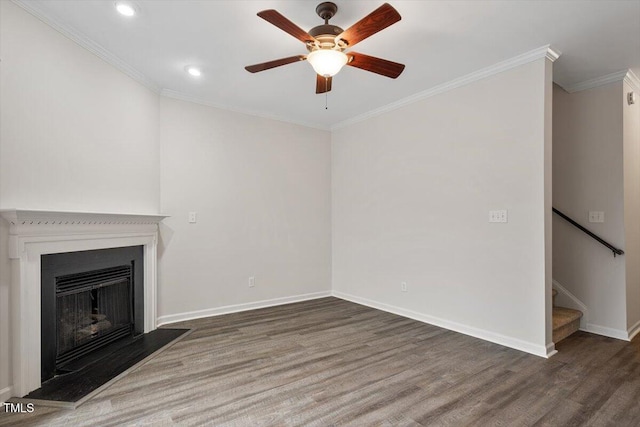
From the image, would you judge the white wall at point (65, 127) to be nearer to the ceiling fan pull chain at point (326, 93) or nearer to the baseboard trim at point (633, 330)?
the ceiling fan pull chain at point (326, 93)

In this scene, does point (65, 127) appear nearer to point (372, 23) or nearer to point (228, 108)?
point (228, 108)

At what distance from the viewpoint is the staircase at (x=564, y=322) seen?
3.22 m

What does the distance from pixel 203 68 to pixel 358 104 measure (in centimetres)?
192

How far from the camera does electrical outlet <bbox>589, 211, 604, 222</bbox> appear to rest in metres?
3.49

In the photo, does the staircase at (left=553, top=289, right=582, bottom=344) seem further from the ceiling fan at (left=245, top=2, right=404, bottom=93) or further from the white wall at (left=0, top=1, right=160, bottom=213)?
the white wall at (left=0, top=1, right=160, bottom=213)

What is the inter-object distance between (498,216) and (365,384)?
6.55ft

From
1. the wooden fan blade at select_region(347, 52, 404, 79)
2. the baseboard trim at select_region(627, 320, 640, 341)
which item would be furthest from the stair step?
the wooden fan blade at select_region(347, 52, 404, 79)

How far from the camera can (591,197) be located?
3564 millimetres

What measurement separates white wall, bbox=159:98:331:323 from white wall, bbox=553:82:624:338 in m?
2.98

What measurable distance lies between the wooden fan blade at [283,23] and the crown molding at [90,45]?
1.73 metres

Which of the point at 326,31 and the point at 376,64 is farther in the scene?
the point at 376,64

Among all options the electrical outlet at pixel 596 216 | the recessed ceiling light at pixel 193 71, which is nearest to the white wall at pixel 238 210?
the recessed ceiling light at pixel 193 71

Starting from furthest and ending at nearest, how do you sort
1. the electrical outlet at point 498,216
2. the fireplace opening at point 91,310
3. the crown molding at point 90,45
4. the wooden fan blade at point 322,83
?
the electrical outlet at point 498,216
the wooden fan blade at point 322,83
the fireplace opening at point 91,310
the crown molding at point 90,45

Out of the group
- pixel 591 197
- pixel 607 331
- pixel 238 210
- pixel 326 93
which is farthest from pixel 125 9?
pixel 607 331
